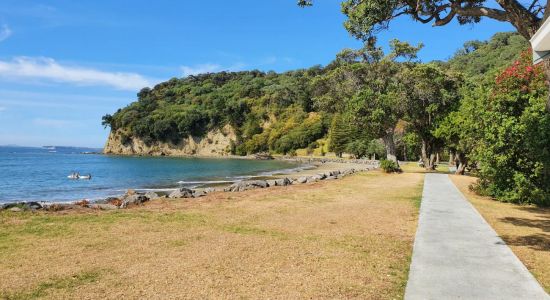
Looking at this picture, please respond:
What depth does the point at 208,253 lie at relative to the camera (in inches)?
333

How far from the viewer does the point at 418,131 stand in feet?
129

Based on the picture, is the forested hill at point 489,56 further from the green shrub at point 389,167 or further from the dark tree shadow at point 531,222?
the dark tree shadow at point 531,222

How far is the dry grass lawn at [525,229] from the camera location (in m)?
7.66

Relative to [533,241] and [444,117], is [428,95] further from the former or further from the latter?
[533,241]

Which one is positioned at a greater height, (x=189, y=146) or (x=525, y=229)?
(x=189, y=146)

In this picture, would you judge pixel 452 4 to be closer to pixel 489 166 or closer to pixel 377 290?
pixel 377 290

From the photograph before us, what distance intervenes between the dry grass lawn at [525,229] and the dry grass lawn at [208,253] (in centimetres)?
219

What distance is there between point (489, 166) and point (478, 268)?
11.6 metres

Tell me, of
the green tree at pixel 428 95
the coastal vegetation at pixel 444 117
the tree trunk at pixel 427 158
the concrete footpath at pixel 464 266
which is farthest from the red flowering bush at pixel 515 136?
the tree trunk at pixel 427 158

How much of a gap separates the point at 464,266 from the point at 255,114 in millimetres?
128154

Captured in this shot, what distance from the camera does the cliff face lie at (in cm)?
13438

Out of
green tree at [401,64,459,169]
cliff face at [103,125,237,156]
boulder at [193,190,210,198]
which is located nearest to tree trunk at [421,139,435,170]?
green tree at [401,64,459,169]

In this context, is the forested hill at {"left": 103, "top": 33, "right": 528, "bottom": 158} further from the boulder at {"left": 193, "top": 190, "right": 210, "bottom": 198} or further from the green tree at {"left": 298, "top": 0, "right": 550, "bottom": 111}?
the green tree at {"left": 298, "top": 0, "right": 550, "bottom": 111}

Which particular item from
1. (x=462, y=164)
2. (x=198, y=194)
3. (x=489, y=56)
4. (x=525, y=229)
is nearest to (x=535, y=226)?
(x=525, y=229)
